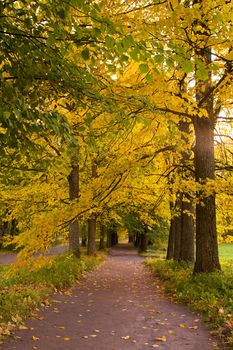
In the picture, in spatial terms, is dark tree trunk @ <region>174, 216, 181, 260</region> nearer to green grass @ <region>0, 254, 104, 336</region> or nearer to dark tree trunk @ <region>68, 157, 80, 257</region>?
green grass @ <region>0, 254, 104, 336</region>

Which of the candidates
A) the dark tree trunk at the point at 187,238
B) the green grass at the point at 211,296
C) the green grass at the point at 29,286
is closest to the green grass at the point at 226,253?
the dark tree trunk at the point at 187,238

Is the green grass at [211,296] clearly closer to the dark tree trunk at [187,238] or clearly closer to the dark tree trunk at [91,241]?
the dark tree trunk at [187,238]

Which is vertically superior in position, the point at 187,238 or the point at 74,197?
the point at 74,197

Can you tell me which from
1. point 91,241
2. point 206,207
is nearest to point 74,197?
point 206,207

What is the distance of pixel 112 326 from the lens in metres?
8.07

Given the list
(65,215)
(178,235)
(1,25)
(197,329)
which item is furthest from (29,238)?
(178,235)

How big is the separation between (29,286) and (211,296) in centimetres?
495

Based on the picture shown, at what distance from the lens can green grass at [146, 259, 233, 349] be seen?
729cm

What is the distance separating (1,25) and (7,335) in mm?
4966

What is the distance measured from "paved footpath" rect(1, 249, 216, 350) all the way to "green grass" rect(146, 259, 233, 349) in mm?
275

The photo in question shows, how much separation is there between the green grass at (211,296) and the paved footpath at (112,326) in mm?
275

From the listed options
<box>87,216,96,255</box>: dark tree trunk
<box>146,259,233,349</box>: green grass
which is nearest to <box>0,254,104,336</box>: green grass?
<box>146,259,233,349</box>: green grass

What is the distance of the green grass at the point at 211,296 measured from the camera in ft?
23.9

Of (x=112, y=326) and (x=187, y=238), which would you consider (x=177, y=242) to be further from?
(x=112, y=326)
